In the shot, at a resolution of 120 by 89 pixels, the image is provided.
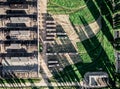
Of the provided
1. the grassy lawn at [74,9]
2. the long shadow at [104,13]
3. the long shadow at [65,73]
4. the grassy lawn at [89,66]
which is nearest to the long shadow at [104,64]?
the grassy lawn at [89,66]

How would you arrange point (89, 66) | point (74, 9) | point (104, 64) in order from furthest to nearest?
point (104, 64) < point (89, 66) < point (74, 9)

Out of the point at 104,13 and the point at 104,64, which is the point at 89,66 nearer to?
the point at 104,64

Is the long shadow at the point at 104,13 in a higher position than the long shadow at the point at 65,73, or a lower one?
higher

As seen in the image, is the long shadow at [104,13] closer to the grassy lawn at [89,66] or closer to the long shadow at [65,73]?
the grassy lawn at [89,66]

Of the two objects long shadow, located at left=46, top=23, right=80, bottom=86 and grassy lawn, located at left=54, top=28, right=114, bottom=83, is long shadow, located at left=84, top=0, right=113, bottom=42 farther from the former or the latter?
long shadow, located at left=46, top=23, right=80, bottom=86

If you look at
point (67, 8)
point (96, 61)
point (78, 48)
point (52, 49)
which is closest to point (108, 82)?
point (96, 61)

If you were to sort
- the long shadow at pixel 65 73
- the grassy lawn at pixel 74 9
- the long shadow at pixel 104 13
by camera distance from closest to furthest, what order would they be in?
1. the grassy lawn at pixel 74 9
2. the long shadow at pixel 65 73
3. the long shadow at pixel 104 13

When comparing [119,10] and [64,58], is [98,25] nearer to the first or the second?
[119,10]

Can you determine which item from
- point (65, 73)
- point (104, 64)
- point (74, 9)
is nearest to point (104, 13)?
A: point (74, 9)
